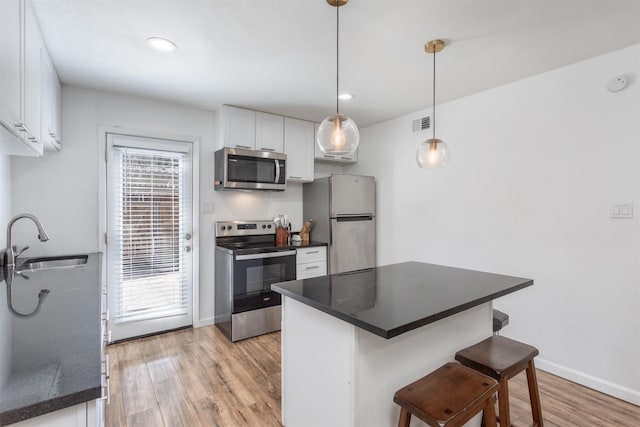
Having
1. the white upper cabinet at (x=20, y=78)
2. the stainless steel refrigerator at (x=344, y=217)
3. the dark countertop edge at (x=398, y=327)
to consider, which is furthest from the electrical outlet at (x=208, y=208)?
the dark countertop edge at (x=398, y=327)

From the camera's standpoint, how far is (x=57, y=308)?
4.36 ft

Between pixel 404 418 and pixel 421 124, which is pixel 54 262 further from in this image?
pixel 421 124

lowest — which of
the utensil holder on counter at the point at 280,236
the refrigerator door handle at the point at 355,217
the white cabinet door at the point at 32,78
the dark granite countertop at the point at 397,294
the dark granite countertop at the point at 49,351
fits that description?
the dark granite countertop at the point at 49,351

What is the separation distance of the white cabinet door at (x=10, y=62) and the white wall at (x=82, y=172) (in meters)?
1.59

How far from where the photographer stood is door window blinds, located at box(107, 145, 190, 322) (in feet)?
10.1

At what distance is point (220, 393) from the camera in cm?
222

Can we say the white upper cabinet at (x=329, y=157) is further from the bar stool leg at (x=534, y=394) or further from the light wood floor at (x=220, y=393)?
the bar stool leg at (x=534, y=394)

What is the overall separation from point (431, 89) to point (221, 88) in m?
1.96

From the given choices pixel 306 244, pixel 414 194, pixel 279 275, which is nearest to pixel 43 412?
pixel 279 275

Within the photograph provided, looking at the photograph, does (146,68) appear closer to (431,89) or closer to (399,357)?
(431,89)

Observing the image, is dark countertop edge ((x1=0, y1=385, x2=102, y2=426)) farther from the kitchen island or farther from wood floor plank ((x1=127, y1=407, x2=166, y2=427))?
wood floor plank ((x1=127, y1=407, x2=166, y2=427))

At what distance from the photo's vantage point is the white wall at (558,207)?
2.21m

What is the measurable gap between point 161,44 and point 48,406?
7.03 ft

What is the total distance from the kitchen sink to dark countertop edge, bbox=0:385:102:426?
7.52 feet
